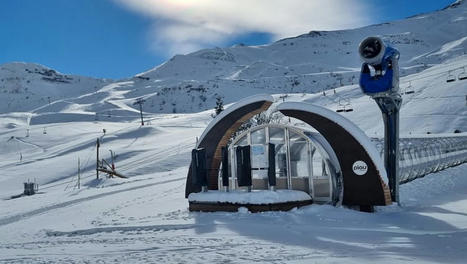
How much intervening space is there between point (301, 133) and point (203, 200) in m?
3.96

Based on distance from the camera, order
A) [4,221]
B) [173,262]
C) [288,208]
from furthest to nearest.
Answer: [4,221] → [288,208] → [173,262]

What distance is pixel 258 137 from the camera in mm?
16844

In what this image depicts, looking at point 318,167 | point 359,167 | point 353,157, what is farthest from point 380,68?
point 318,167

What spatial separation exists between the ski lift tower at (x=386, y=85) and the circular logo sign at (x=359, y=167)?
1.44 m

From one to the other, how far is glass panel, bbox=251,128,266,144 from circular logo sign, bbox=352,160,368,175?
11.4 feet

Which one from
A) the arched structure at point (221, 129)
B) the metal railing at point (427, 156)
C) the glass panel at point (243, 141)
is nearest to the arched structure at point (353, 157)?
the arched structure at point (221, 129)

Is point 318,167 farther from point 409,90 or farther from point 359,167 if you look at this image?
point 409,90

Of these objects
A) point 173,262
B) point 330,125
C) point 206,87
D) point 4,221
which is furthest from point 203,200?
point 206,87

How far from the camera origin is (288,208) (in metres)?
14.4

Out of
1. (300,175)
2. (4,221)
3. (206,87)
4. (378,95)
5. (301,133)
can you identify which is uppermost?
(206,87)

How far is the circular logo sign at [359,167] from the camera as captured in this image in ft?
A: 47.2

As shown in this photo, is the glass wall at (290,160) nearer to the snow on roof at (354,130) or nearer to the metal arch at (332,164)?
the metal arch at (332,164)

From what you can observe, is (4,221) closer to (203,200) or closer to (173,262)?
(203,200)

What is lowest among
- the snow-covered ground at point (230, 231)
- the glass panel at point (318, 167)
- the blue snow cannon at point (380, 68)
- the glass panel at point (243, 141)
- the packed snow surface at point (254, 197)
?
the snow-covered ground at point (230, 231)
